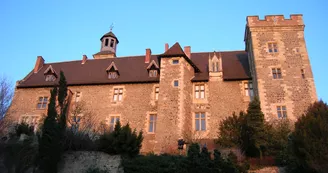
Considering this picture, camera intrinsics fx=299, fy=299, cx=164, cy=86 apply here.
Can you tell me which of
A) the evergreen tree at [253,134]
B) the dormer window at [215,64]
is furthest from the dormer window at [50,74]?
the evergreen tree at [253,134]

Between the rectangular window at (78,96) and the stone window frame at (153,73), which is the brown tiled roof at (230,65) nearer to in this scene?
the stone window frame at (153,73)

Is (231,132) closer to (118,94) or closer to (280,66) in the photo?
(280,66)

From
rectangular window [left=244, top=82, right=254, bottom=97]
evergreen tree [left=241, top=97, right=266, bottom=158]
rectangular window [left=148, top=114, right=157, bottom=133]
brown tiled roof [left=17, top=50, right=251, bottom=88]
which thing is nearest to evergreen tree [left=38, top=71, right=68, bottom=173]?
rectangular window [left=148, top=114, right=157, bottom=133]

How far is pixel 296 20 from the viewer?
77.5 feet

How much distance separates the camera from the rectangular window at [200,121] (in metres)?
22.1

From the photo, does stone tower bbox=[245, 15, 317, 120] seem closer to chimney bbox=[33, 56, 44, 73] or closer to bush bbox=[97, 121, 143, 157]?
bush bbox=[97, 121, 143, 157]

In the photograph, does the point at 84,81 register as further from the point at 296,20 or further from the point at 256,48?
the point at 296,20

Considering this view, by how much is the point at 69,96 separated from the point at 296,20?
1938 centimetres

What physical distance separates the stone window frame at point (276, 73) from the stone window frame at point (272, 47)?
1478 mm

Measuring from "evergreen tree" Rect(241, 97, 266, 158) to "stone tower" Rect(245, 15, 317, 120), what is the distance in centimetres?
283

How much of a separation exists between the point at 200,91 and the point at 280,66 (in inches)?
245

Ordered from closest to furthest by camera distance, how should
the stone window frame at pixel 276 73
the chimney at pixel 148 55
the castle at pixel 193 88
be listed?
the castle at pixel 193 88
the stone window frame at pixel 276 73
the chimney at pixel 148 55

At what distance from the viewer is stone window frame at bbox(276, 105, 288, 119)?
2032 centimetres

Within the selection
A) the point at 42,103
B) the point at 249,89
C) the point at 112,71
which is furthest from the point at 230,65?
the point at 42,103
